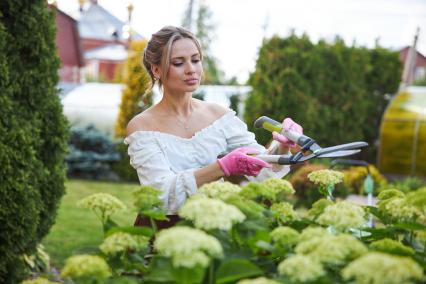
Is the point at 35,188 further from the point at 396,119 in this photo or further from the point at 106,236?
the point at 396,119

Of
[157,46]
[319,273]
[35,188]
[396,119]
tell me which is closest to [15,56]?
[35,188]

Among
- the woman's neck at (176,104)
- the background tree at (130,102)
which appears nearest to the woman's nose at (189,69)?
the woman's neck at (176,104)

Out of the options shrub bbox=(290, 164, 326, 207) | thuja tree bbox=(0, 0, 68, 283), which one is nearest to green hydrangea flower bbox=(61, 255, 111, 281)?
thuja tree bbox=(0, 0, 68, 283)

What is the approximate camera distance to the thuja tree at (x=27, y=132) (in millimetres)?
4457

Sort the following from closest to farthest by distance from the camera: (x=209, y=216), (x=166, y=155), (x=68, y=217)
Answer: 1. (x=209, y=216)
2. (x=166, y=155)
3. (x=68, y=217)

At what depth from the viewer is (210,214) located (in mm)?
1358

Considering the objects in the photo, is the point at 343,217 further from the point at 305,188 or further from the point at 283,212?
the point at 305,188

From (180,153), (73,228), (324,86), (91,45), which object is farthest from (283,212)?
(91,45)

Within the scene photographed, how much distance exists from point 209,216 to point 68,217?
8.21 m

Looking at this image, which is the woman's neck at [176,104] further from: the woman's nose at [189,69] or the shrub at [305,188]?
the shrub at [305,188]

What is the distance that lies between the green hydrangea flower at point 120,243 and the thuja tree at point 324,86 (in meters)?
10.7

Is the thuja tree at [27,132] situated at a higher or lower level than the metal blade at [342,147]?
lower

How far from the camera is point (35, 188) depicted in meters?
4.82

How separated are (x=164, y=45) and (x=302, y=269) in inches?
80.3
